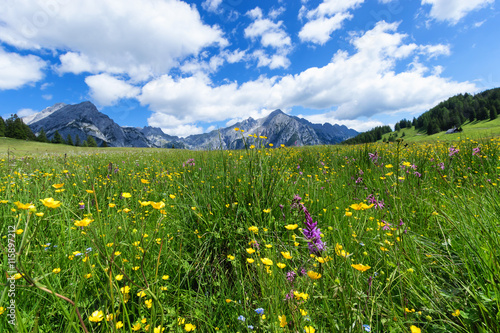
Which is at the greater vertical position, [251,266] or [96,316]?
[96,316]

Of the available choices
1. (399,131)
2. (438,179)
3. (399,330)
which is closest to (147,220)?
(399,330)

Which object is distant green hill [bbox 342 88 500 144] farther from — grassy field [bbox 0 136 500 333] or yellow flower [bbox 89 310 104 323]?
yellow flower [bbox 89 310 104 323]

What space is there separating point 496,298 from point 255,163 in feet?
8.30

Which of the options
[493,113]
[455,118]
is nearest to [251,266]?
[455,118]

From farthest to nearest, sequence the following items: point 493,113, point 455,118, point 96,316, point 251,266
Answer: point 493,113, point 455,118, point 251,266, point 96,316

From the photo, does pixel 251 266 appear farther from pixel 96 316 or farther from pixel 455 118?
pixel 455 118

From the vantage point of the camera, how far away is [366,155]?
6098 millimetres

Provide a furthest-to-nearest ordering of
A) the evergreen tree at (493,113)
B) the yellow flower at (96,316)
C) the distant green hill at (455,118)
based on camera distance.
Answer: the evergreen tree at (493,113) → the distant green hill at (455,118) → the yellow flower at (96,316)

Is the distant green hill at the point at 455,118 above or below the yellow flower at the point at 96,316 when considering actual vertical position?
above

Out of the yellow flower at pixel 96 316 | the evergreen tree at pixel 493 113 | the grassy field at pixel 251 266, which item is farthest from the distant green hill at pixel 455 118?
the yellow flower at pixel 96 316

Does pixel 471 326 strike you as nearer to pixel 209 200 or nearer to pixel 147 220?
pixel 209 200

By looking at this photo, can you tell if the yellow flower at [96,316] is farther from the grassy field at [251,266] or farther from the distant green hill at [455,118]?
the distant green hill at [455,118]

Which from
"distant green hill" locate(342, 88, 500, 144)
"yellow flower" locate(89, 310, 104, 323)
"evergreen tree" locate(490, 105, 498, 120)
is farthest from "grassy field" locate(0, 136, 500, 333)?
"evergreen tree" locate(490, 105, 498, 120)

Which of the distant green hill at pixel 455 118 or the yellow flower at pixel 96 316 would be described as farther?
the distant green hill at pixel 455 118
